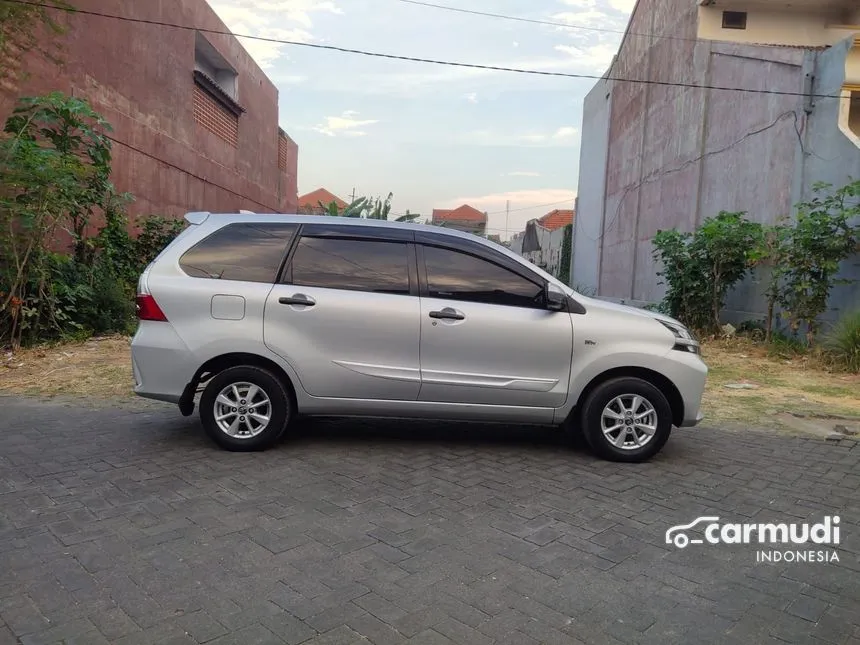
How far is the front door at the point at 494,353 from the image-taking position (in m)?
4.91

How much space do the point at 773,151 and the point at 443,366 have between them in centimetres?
1069

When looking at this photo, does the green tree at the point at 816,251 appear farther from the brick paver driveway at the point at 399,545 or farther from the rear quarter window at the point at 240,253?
the rear quarter window at the point at 240,253

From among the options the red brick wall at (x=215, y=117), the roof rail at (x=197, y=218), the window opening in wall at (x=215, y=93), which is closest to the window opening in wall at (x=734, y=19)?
the window opening in wall at (x=215, y=93)

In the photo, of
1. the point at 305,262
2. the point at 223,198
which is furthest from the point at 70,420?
the point at 223,198

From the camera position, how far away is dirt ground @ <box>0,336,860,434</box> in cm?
701

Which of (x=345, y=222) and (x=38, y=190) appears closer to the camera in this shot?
(x=345, y=222)

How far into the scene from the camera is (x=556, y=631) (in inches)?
106

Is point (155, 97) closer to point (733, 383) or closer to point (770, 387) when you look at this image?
point (733, 383)

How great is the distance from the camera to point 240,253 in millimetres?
5047

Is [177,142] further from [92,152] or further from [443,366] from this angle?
[443,366]

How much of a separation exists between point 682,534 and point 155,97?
49.0ft

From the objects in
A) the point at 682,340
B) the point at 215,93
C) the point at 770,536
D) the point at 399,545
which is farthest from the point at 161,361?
the point at 215,93

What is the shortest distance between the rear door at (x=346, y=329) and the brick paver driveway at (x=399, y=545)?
606 mm

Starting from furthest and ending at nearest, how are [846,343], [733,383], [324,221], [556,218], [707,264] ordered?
1. [556,218]
2. [707,264]
3. [846,343]
4. [733,383]
5. [324,221]
